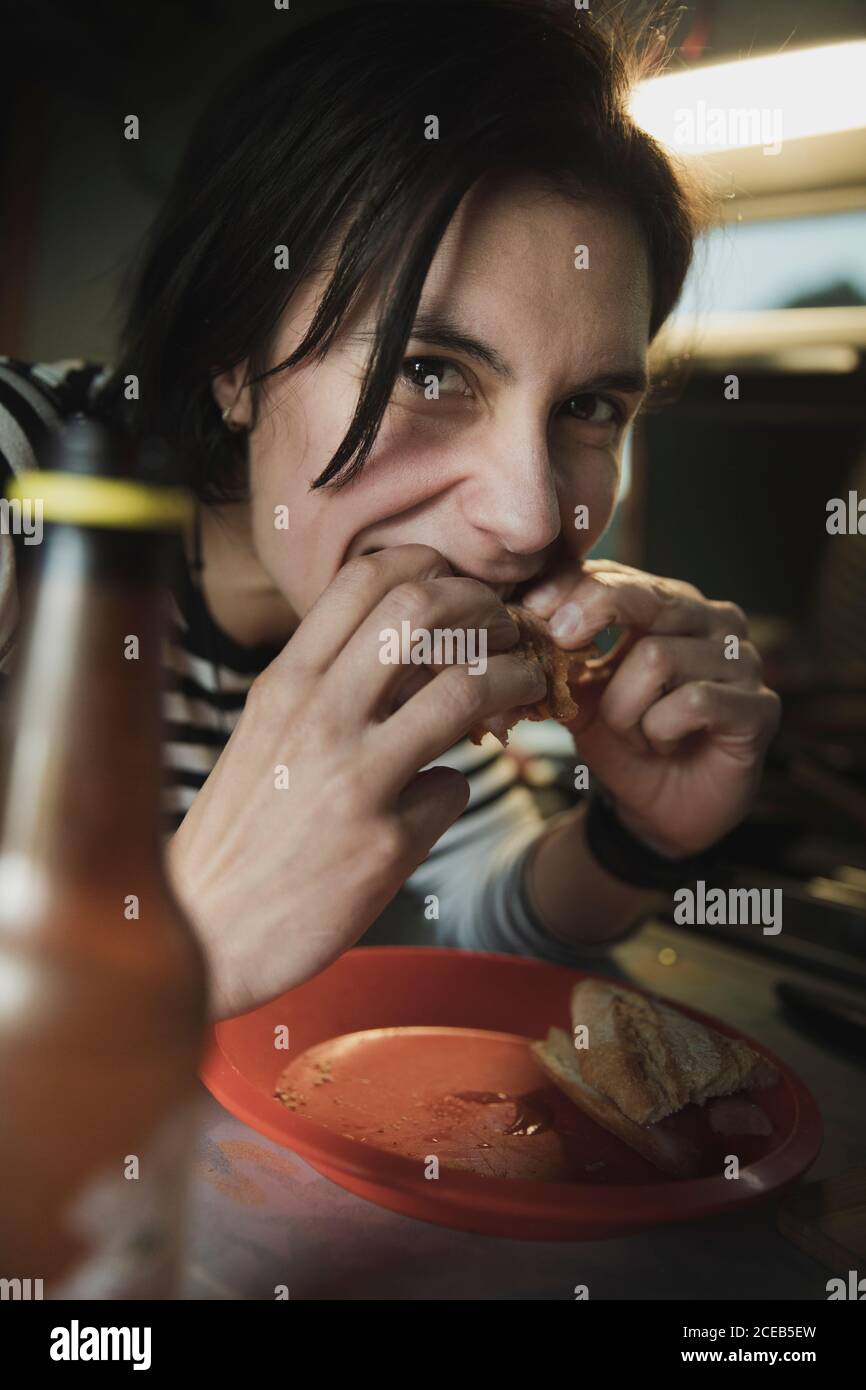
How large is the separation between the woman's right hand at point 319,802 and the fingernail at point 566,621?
297mm

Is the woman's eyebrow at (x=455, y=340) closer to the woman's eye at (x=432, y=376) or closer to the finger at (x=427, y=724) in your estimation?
the woman's eye at (x=432, y=376)

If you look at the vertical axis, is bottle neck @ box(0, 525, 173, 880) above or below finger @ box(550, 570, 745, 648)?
below

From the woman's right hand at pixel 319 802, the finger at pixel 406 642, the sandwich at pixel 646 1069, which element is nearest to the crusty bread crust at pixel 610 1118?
the sandwich at pixel 646 1069

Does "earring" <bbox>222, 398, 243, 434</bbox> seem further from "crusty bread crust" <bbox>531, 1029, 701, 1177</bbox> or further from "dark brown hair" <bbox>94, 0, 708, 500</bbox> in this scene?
"crusty bread crust" <bbox>531, 1029, 701, 1177</bbox>

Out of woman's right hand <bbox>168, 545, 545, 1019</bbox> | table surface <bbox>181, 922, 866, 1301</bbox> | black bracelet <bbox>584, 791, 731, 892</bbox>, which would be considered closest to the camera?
table surface <bbox>181, 922, 866, 1301</bbox>

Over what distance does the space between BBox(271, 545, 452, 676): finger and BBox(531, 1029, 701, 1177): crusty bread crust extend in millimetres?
422

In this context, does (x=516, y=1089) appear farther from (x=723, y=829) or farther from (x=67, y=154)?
(x=67, y=154)

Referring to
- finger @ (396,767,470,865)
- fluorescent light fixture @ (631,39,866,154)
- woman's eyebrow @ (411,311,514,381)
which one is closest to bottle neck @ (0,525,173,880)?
finger @ (396,767,470,865)

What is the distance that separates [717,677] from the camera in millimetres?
1245

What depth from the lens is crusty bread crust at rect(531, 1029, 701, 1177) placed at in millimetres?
780

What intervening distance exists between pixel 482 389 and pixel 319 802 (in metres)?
0.47

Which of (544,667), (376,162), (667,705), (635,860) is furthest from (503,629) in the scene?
(635,860)

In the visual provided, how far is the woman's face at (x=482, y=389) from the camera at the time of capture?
3.15 ft

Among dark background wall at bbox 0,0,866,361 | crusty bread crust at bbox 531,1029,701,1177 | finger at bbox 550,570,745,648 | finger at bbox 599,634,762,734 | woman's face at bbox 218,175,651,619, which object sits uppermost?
dark background wall at bbox 0,0,866,361
